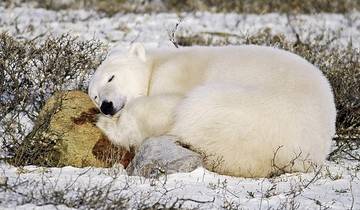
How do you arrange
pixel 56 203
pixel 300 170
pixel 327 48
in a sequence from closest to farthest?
1. pixel 56 203
2. pixel 300 170
3. pixel 327 48

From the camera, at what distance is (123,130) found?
5.30 m

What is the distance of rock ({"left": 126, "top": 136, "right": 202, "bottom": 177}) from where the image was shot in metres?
4.84

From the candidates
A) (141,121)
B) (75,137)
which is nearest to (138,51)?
(141,121)

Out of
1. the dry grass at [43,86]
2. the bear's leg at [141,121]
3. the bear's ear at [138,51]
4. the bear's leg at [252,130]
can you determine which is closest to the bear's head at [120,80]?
the bear's ear at [138,51]

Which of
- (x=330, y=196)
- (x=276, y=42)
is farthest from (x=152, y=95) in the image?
(x=276, y=42)

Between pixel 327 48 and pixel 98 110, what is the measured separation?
4.59m

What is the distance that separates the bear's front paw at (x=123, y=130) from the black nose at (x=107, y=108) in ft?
0.21

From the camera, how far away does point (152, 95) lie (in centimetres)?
543

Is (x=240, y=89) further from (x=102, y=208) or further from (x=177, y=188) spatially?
(x=102, y=208)

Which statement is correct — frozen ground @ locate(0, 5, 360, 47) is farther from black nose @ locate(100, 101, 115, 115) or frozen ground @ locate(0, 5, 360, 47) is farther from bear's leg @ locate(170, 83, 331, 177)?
bear's leg @ locate(170, 83, 331, 177)

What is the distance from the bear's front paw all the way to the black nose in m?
0.06

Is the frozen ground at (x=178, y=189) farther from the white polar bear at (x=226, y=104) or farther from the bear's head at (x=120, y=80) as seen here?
the bear's head at (x=120, y=80)

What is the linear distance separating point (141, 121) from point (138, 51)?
740 millimetres

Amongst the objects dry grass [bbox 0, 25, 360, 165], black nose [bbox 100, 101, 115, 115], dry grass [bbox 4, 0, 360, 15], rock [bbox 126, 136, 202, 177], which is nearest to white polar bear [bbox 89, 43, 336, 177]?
black nose [bbox 100, 101, 115, 115]
